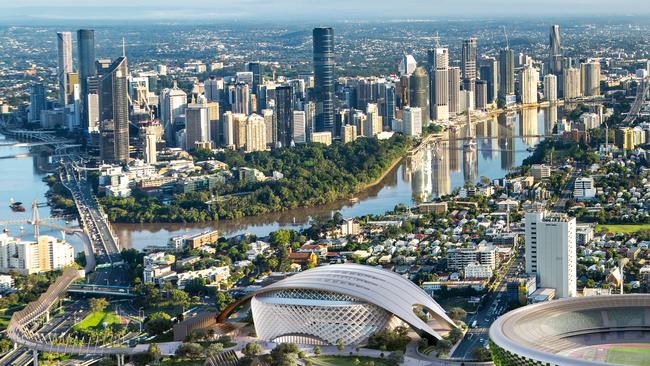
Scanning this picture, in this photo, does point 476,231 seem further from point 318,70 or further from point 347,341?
point 318,70

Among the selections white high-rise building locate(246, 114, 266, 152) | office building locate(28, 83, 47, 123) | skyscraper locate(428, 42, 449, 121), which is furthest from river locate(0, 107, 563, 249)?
office building locate(28, 83, 47, 123)

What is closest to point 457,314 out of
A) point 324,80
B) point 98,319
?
point 98,319

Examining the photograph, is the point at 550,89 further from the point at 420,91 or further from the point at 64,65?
the point at 64,65

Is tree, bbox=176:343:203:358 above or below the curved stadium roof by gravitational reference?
below

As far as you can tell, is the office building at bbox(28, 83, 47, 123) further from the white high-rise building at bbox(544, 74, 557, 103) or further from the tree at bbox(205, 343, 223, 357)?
the tree at bbox(205, 343, 223, 357)

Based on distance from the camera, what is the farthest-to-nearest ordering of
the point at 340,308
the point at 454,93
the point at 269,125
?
the point at 454,93 → the point at 269,125 → the point at 340,308

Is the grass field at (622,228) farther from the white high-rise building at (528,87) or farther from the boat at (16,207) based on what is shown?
the white high-rise building at (528,87)

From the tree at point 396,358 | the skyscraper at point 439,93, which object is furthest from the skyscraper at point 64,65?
the tree at point 396,358

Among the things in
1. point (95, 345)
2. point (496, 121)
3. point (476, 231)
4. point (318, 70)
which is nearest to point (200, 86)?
point (318, 70)
